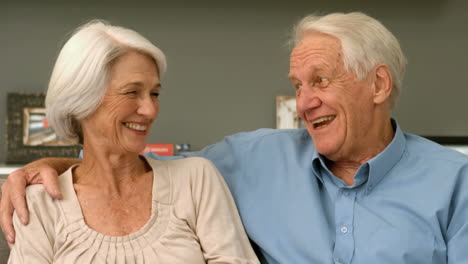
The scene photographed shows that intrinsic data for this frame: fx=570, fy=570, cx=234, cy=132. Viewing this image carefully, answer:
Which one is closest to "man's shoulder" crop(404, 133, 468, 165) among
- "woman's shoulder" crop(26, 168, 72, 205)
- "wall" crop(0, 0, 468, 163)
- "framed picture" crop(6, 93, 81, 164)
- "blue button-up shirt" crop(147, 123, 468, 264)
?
"blue button-up shirt" crop(147, 123, 468, 264)

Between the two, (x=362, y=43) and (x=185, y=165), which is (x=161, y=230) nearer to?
(x=185, y=165)

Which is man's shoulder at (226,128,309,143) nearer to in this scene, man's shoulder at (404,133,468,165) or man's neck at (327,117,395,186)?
man's neck at (327,117,395,186)

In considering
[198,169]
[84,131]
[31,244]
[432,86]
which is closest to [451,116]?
[432,86]

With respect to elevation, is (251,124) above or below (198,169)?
below

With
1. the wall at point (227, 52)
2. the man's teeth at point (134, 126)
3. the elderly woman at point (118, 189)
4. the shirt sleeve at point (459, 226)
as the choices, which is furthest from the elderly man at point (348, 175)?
the wall at point (227, 52)

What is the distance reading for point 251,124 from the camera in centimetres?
297

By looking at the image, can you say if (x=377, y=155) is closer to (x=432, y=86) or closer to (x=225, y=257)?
(x=225, y=257)

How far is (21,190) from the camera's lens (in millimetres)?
1425

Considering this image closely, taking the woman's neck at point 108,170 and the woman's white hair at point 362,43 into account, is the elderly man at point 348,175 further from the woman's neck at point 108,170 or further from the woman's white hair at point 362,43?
the woman's neck at point 108,170

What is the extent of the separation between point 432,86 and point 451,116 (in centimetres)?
19

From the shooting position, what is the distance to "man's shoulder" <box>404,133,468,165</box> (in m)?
1.57

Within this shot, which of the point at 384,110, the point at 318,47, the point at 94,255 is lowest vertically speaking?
the point at 94,255

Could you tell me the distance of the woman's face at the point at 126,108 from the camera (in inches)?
57.8

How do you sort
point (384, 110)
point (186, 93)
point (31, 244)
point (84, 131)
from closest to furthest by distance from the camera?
point (31, 244)
point (84, 131)
point (384, 110)
point (186, 93)
